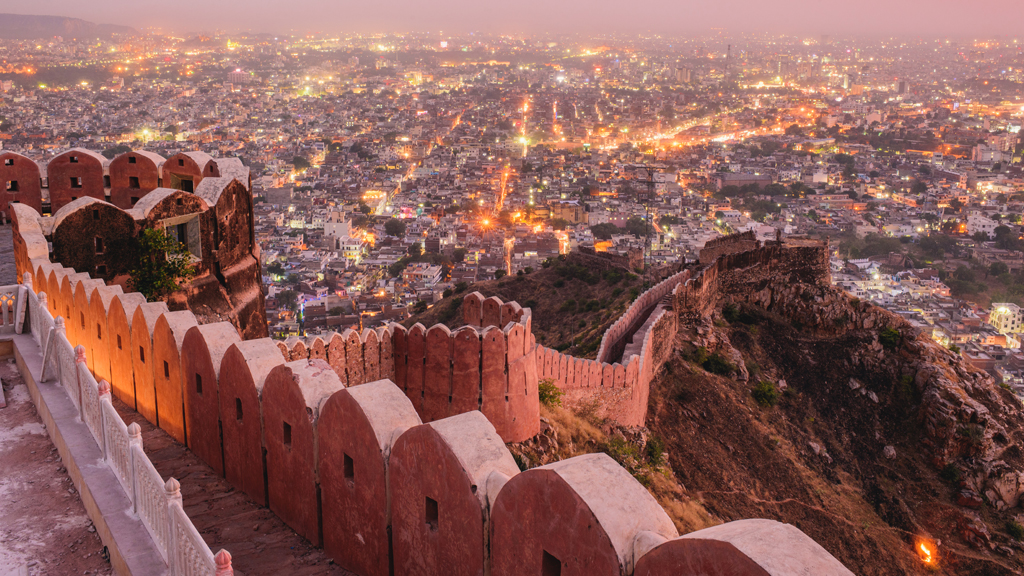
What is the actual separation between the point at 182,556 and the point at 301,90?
138246 mm

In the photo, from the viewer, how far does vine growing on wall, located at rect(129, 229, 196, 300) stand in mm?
10891

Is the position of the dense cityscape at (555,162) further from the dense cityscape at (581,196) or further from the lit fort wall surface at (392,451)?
the lit fort wall surface at (392,451)

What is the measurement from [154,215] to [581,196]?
52.1 m

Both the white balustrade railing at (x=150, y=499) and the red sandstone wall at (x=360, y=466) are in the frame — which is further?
the red sandstone wall at (x=360, y=466)

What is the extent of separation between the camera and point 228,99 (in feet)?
372

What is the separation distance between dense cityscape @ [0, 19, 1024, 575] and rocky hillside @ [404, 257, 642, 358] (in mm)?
112

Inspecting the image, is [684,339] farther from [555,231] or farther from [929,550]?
[555,231]

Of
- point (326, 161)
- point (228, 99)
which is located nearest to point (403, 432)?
point (326, 161)

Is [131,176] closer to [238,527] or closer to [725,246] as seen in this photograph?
[238,527]

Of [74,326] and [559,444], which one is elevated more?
[74,326]

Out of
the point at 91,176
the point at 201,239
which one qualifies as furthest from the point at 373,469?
the point at 91,176

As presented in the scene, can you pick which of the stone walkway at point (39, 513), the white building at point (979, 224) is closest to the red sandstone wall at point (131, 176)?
the stone walkway at point (39, 513)

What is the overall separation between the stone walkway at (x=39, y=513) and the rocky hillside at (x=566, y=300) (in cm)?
1093

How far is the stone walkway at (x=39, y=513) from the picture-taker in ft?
13.6
